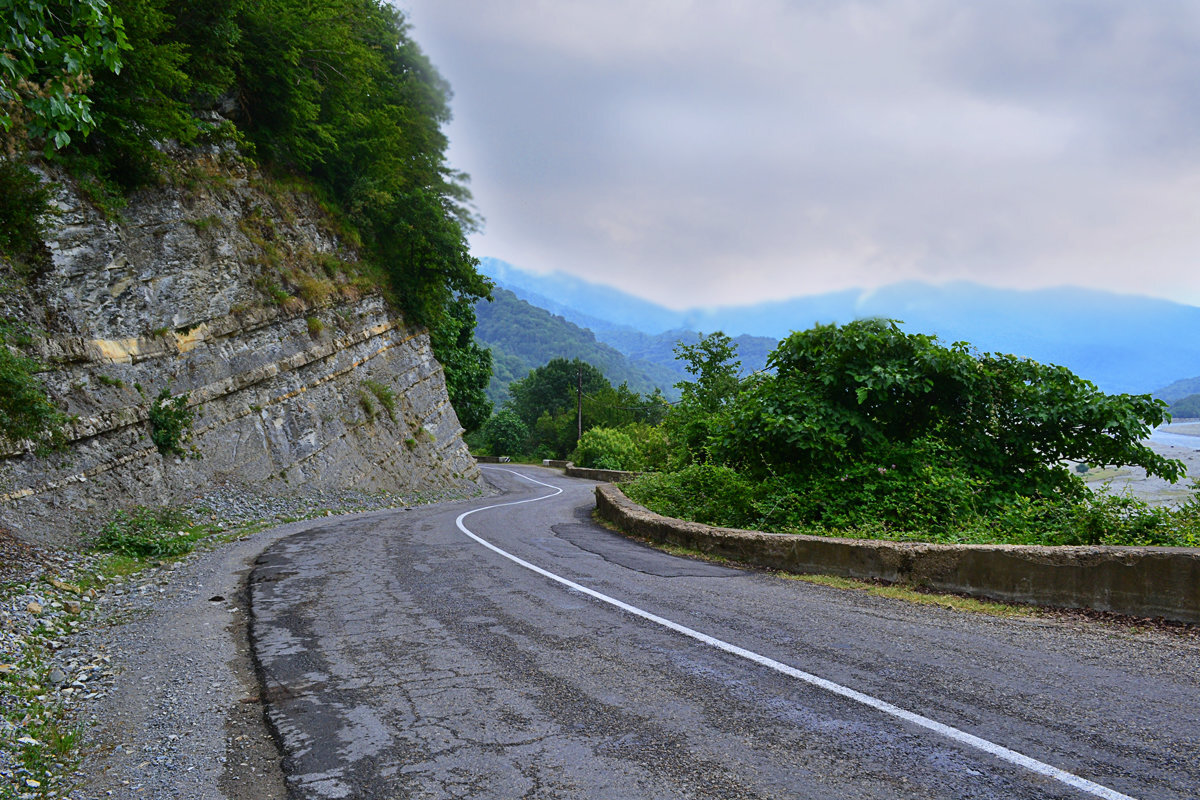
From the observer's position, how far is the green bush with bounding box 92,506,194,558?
34.7ft

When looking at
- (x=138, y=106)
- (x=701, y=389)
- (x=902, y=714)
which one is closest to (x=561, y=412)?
(x=701, y=389)

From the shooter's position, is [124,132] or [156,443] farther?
[124,132]

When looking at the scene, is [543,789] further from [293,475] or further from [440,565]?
[293,475]

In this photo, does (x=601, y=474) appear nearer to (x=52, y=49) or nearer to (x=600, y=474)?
(x=600, y=474)

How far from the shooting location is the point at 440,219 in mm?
29047

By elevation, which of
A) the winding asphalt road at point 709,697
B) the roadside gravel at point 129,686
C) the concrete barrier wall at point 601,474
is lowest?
the concrete barrier wall at point 601,474

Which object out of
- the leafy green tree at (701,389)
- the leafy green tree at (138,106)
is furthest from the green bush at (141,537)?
the leafy green tree at (701,389)

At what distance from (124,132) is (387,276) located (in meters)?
13.2

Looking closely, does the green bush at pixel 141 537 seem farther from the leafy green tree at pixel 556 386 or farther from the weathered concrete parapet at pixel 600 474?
the leafy green tree at pixel 556 386

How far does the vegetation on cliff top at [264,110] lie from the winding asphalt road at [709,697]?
4.36 m

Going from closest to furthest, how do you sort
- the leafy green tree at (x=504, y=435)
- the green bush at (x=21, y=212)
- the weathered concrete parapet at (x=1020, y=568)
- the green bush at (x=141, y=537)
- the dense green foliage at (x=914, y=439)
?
the weathered concrete parapet at (x=1020, y=568) → the dense green foliage at (x=914, y=439) → the green bush at (x=141, y=537) → the green bush at (x=21, y=212) → the leafy green tree at (x=504, y=435)

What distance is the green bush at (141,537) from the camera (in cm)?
1057

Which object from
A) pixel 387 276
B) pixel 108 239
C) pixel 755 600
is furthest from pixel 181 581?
pixel 387 276

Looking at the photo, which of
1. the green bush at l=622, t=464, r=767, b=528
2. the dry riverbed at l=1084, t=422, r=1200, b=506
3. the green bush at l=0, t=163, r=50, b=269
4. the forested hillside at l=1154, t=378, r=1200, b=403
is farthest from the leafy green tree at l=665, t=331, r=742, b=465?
the forested hillside at l=1154, t=378, r=1200, b=403
